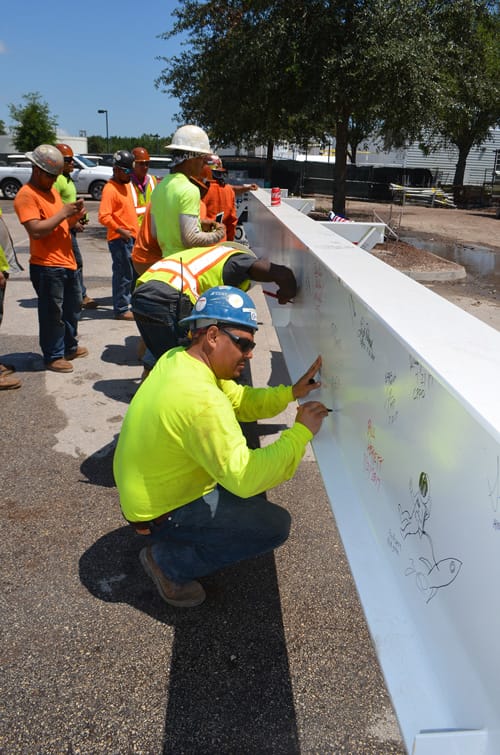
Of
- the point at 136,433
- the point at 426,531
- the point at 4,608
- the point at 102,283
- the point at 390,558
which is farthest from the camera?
the point at 102,283

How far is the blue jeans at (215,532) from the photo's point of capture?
260 centimetres

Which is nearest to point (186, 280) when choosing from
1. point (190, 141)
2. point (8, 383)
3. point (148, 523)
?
point (190, 141)

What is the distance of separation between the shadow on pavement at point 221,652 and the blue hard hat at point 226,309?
133 centimetres

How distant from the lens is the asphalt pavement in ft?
7.16

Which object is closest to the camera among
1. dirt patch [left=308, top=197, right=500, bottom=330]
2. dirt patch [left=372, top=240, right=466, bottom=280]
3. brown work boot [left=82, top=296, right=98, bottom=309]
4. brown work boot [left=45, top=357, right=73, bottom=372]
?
brown work boot [left=45, top=357, right=73, bottom=372]

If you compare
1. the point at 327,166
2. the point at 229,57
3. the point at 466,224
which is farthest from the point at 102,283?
the point at 327,166

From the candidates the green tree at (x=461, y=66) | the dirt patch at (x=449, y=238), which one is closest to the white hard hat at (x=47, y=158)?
the dirt patch at (x=449, y=238)

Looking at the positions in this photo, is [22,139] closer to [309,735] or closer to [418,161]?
[418,161]

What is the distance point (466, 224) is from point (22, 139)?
35.7 metres

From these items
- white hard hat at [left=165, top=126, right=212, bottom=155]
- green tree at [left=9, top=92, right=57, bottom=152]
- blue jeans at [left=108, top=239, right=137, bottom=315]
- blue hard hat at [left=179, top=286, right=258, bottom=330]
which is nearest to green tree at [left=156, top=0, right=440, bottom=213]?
blue jeans at [left=108, top=239, right=137, bottom=315]

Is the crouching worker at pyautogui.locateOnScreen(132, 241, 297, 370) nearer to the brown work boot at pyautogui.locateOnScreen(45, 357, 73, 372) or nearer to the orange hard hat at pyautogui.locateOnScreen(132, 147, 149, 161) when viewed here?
the brown work boot at pyautogui.locateOnScreen(45, 357, 73, 372)

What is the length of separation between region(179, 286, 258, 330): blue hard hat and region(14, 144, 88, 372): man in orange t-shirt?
3223mm

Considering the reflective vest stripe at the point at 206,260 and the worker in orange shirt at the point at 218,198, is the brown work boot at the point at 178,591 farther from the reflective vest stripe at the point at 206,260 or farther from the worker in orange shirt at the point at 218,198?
the worker in orange shirt at the point at 218,198

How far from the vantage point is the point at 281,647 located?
2.58 m
